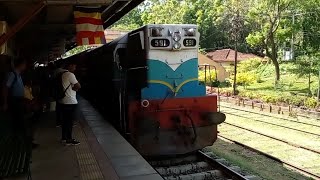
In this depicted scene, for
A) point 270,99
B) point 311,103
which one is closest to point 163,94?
point 311,103

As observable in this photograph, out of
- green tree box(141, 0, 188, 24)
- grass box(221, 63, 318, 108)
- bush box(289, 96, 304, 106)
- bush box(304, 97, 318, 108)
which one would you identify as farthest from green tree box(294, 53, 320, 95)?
green tree box(141, 0, 188, 24)

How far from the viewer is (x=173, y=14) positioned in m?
55.0

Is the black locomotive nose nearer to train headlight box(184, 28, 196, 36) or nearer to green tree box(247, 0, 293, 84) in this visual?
train headlight box(184, 28, 196, 36)

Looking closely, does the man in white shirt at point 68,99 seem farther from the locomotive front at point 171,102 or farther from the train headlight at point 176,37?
the train headlight at point 176,37

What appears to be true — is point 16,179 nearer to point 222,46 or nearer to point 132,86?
point 132,86

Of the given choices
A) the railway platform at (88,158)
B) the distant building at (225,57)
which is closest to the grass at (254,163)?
the railway platform at (88,158)

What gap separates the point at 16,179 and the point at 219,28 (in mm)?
52957

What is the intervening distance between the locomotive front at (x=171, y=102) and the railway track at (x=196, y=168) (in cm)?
38

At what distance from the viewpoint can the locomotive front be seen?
8250mm

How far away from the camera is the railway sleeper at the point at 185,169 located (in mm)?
8109

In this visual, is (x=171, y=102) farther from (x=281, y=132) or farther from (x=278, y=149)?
(x=281, y=132)

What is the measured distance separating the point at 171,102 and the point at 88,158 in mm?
2712

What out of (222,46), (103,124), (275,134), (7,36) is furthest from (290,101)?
(222,46)

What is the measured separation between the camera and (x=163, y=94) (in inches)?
337
